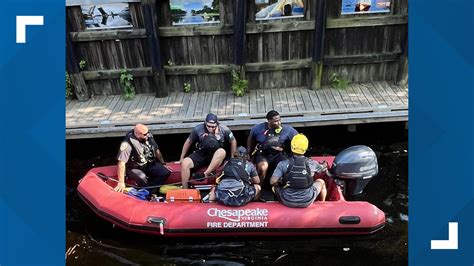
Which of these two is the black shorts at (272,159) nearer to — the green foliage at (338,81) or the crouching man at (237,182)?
the crouching man at (237,182)

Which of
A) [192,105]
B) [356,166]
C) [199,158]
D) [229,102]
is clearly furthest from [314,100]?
[199,158]

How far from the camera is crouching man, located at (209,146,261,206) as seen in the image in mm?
6414

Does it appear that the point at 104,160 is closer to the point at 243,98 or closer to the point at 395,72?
the point at 243,98

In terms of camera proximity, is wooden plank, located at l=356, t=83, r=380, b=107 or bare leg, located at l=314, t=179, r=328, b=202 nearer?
bare leg, located at l=314, t=179, r=328, b=202

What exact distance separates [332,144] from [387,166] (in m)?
1.14

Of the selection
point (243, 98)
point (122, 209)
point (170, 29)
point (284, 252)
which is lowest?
point (284, 252)

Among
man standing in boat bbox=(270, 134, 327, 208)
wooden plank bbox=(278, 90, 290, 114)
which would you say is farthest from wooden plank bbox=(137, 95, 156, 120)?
man standing in boat bbox=(270, 134, 327, 208)

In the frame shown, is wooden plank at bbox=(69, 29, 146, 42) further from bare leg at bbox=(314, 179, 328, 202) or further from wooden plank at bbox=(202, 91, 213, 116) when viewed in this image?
bare leg at bbox=(314, 179, 328, 202)

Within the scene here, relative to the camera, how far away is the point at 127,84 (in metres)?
9.32

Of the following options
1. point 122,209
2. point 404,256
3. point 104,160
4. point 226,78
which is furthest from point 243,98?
point 404,256

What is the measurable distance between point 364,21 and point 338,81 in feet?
3.96

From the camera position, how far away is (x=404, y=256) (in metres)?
6.26

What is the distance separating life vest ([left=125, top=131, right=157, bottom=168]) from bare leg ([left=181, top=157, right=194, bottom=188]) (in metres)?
0.50

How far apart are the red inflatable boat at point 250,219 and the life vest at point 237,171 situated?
39 centimetres
